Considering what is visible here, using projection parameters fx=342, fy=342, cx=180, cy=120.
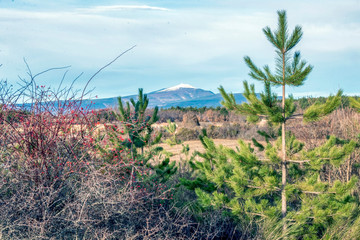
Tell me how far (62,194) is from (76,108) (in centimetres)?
120

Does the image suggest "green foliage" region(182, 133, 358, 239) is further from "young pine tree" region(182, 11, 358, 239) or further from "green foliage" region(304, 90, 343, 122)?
"green foliage" region(304, 90, 343, 122)

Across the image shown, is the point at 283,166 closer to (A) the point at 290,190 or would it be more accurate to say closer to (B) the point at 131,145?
(A) the point at 290,190

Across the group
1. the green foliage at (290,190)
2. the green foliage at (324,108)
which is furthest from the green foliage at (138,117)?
the green foliage at (324,108)

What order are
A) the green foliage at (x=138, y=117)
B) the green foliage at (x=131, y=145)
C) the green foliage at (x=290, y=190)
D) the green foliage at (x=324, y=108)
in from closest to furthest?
the green foliage at (x=324, y=108) < the green foliage at (x=290, y=190) < the green foliage at (x=131, y=145) < the green foliage at (x=138, y=117)

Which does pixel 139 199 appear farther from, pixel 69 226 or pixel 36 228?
pixel 36 228

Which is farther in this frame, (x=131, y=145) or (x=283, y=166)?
(x=131, y=145)

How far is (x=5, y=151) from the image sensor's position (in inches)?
192

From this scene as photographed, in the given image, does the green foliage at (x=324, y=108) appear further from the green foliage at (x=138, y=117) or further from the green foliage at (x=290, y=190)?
the green foliage at (x=138, y=117)

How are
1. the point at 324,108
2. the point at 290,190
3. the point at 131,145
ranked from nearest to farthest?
the point at 324,108
the point at 290,190
the point at 131,145

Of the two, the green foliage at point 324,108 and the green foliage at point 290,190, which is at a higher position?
the green foliage at point 324,108

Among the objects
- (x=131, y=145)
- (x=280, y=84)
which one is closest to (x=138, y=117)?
(x=131, y=145)

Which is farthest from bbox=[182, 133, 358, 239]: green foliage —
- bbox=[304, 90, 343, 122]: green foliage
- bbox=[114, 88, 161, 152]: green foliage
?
bbox=[114, 88, 161, 152]: green foliage

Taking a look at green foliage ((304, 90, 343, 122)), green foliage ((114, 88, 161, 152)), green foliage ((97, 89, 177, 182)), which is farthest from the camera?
green foliage ((114, 88, 161, 152))

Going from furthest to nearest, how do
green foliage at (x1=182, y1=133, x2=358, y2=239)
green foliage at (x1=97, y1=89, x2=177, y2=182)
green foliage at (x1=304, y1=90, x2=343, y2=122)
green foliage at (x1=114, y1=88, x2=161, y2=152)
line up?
green foliage at (x1=114, y1=88, x2=161, y2=152) < green foliage at (x1=97, y1=89, x2=177, y2=182) < green foliage at (x1=182, y1=133, x2=358, y2=239) < green foliage at (x1=304, y1=90, x2=343, y2=122)
